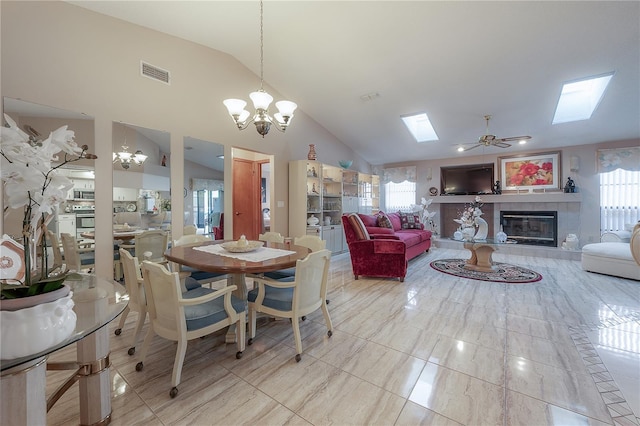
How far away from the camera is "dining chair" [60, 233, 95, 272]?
2.74 m

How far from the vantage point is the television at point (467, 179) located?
260 inches

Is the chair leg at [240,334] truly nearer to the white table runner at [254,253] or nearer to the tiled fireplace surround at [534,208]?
the white table runner at [254,253]

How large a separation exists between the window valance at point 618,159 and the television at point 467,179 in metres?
1.88

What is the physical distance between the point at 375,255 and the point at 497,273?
6.76 ft

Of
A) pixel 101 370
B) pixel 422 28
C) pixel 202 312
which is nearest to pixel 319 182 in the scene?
pixel 422 28

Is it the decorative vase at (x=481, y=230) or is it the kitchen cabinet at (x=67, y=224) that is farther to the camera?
the decorative vase at (x=481, y=230)

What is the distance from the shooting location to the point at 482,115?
16.0ft

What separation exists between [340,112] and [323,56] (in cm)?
155

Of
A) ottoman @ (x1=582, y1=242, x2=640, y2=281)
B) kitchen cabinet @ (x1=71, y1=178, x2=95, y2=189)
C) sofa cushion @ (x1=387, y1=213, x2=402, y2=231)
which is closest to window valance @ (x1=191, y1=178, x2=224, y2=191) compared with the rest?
kitchen cabinet @ (x1=71, y1=178, x2=95, y2=189)

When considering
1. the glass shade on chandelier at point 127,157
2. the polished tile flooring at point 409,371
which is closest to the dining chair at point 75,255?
the polished tile flooring at point 409,371

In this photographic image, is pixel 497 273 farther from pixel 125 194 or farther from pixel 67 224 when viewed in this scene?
pixel 67 224

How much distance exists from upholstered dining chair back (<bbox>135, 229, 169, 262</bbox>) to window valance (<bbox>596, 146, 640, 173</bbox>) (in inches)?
320

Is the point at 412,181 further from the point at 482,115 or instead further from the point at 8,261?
the point at 8,261

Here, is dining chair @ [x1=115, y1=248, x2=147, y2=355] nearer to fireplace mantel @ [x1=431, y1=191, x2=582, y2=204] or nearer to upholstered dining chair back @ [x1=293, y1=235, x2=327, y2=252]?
upholstered dining chair back @ [x1=293, y1=235, x2=327, y2=252]
